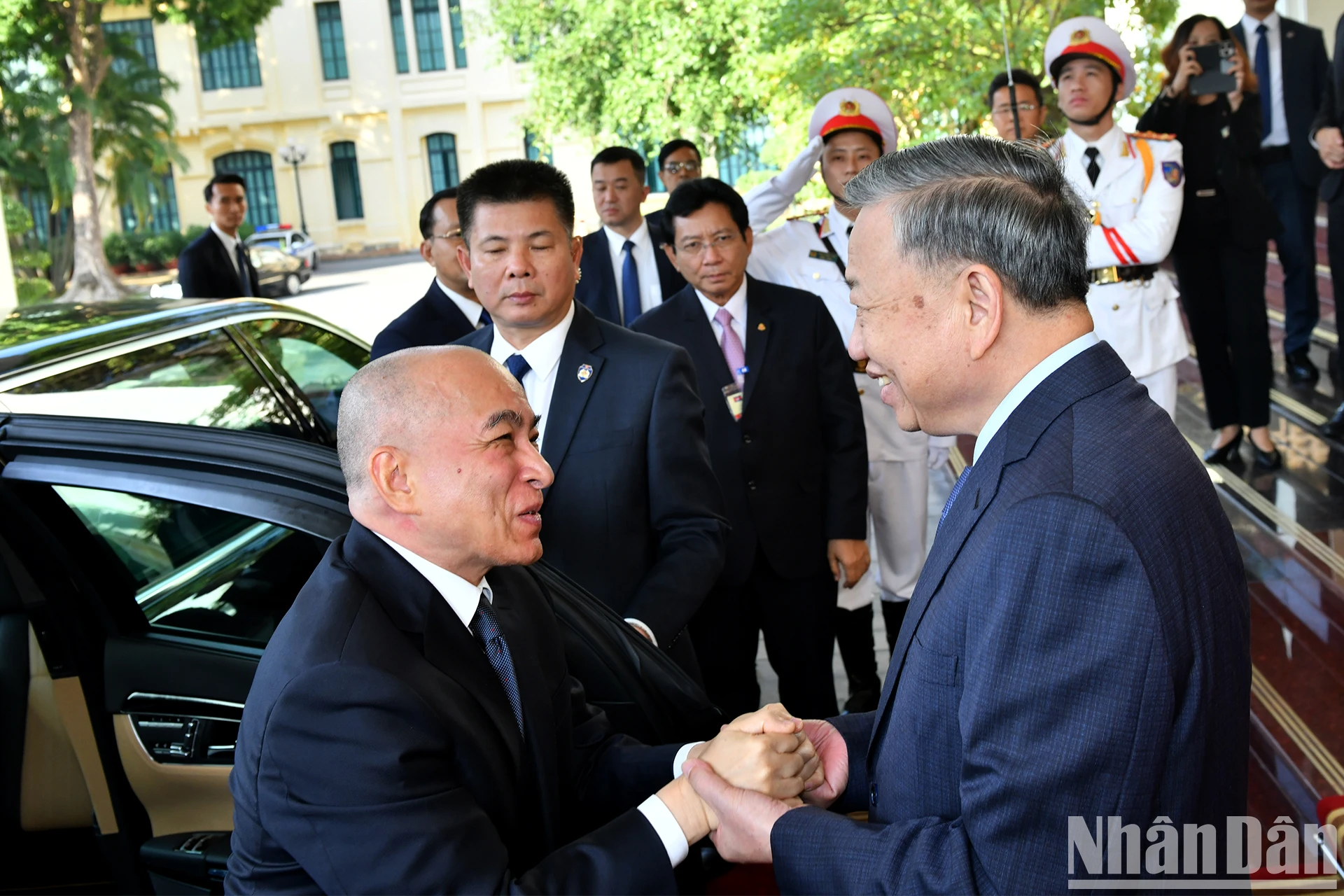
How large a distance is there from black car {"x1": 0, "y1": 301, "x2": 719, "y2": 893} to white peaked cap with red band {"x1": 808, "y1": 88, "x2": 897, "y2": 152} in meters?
2.66

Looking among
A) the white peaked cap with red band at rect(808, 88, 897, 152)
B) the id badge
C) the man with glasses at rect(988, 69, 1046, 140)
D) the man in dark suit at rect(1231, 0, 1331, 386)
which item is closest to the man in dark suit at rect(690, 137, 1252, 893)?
the id badge

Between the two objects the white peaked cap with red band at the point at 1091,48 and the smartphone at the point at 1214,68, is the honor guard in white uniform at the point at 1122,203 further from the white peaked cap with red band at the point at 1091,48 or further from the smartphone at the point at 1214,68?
the smartphone at the point at 1214,68

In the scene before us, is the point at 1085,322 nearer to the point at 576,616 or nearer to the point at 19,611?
the point at 576,616

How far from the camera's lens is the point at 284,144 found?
38.0 m

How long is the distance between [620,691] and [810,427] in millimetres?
1852

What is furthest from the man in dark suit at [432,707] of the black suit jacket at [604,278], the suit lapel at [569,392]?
the black suit jacket at [604,278]

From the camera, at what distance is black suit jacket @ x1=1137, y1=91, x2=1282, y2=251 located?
575 cm

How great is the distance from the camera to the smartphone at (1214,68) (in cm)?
571

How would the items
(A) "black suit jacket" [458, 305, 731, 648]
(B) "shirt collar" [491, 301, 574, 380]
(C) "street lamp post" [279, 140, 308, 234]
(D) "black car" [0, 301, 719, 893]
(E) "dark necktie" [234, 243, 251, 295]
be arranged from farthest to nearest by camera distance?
(C) "street lamp post" [279, 140, 308, 234]
(E) "dark necktie" [234, 243, 251, 295]
(B) "shirt collar" [491, 301, 574, 380]
(A) "black suit jacket" [458, 305, 731, 648]
(D) "black car" [0, 301, 719, 893]

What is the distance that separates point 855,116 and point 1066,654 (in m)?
3.53

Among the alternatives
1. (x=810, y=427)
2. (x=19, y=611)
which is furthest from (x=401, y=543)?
(x=810, y=427)

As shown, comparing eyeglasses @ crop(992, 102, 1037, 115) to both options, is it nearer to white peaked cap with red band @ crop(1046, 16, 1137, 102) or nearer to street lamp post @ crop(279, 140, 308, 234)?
white peaked cap with red band @ crop(1046, 16, 1137, 102)

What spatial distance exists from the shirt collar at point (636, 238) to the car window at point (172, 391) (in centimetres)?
262

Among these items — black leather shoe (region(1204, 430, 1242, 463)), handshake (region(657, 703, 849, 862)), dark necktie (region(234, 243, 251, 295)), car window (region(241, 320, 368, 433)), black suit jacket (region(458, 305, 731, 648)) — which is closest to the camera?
handshake (region(657, 703, 849, 862))
